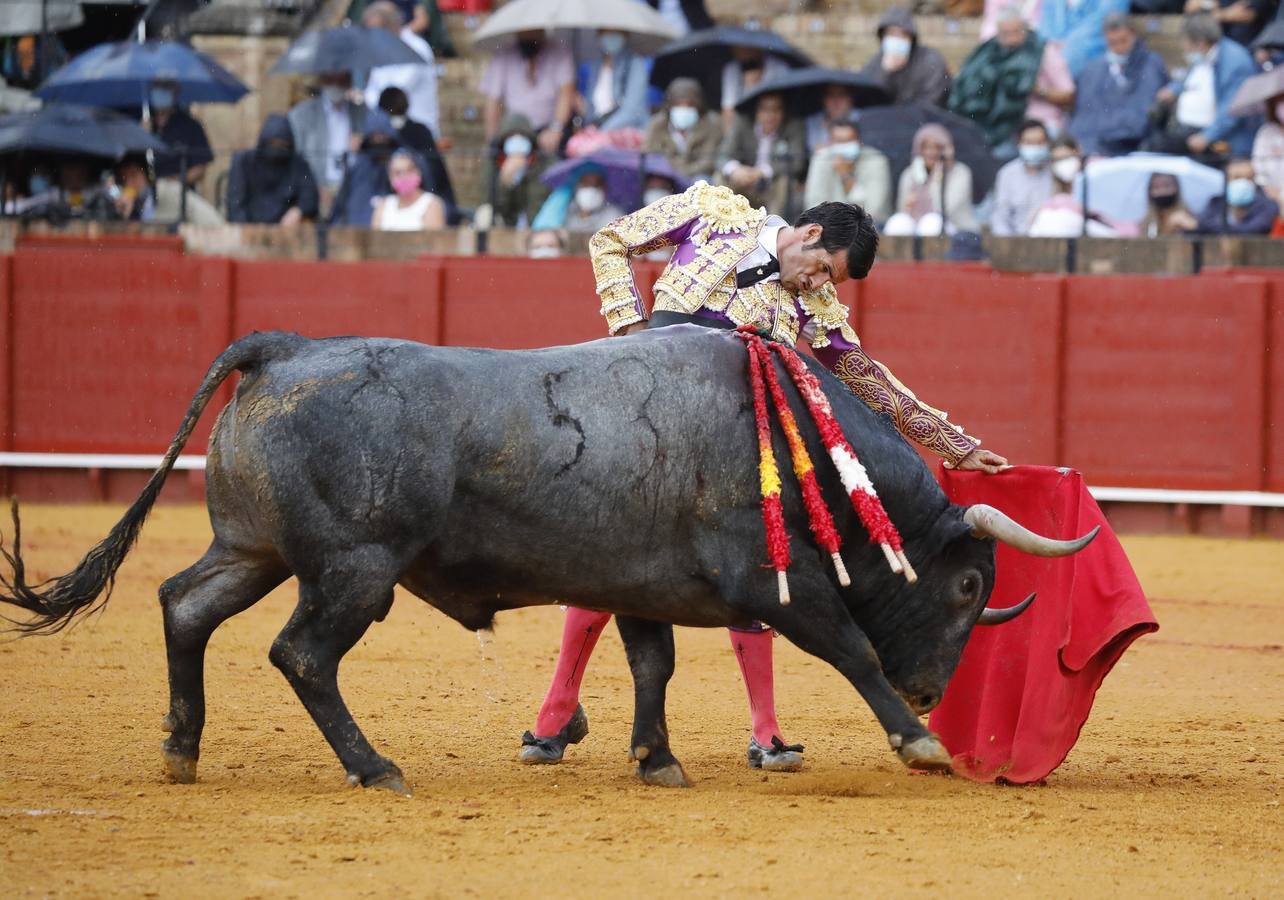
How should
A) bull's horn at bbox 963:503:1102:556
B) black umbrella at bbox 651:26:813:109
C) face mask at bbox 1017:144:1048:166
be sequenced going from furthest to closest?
black umbrella at bbox 651:26:813:109 < face mask at bbox 1017:144:1048:166 < bull's horn at bbox 963:503:1102:556

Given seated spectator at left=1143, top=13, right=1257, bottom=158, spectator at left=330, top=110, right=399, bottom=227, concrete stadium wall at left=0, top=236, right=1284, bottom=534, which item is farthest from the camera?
spectator at left=330, top=110, right=399, bottom=227

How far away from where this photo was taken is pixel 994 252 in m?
10.4

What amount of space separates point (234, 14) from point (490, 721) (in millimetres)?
10275

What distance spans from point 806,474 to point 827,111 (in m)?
7.17

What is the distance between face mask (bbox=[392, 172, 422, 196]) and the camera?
1119 cm

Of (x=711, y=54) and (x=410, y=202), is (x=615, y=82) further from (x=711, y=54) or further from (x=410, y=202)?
(x=410, y=202)

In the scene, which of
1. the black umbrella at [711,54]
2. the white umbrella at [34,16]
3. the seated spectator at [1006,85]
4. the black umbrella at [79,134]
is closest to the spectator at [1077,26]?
the seated spectator at [1006,85]

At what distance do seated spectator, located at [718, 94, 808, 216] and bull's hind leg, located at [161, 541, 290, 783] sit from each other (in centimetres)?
657

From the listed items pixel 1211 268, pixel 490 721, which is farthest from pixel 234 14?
pixel 490 721

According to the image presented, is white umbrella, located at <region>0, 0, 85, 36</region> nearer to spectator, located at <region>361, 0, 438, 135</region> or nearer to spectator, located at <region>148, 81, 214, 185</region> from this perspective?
spectator, located at <region>148, 81, 214, 185</region>

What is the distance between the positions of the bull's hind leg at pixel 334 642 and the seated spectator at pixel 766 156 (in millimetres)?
6693

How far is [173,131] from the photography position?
1186 cm

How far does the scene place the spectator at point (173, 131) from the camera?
1169cm

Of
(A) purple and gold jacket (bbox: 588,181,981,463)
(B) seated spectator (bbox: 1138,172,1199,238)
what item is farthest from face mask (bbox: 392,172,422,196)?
(A) purple and gold jacket (bbox: 588,181,981,463)
